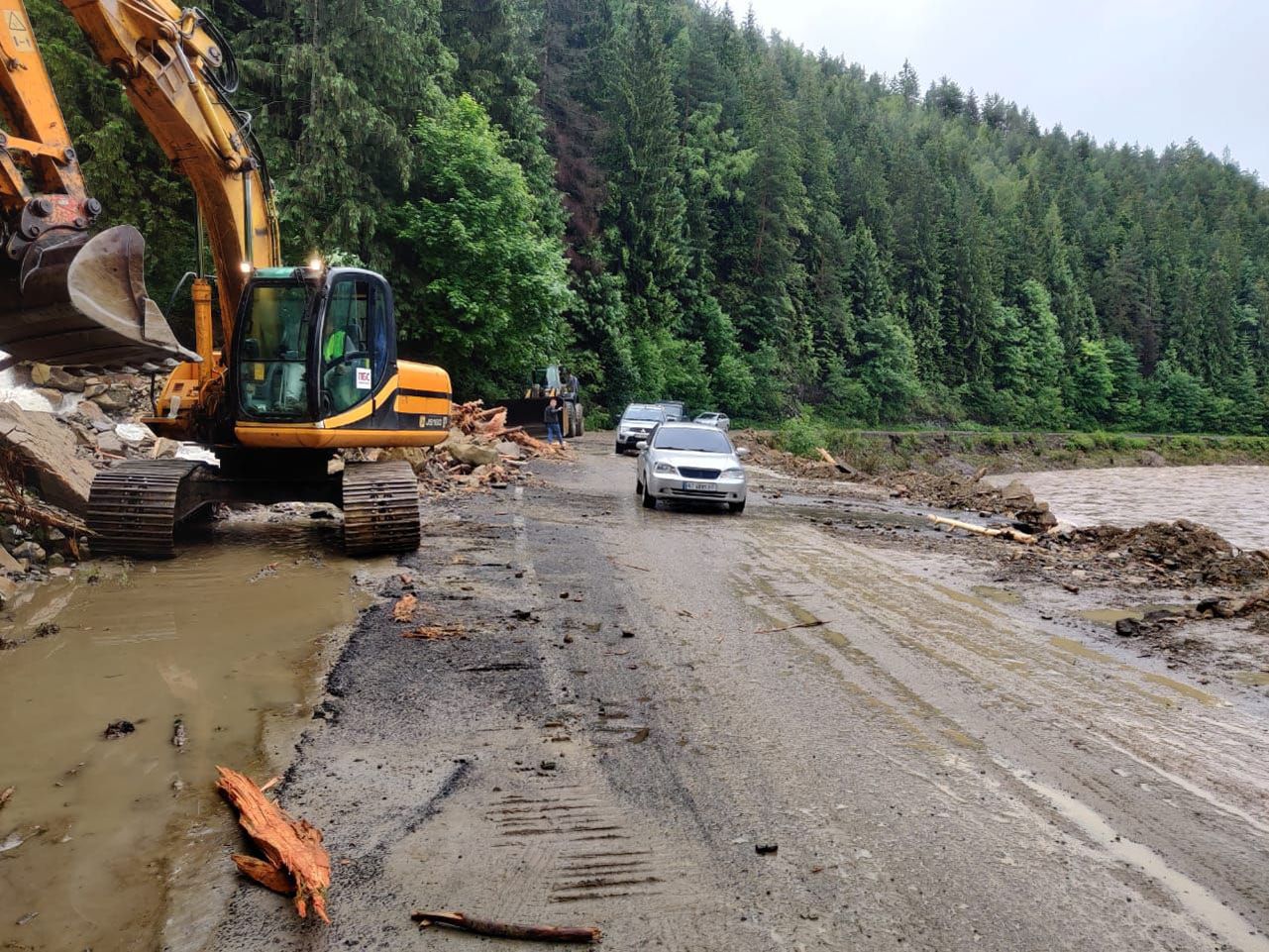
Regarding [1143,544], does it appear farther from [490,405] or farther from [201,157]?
[490,405]

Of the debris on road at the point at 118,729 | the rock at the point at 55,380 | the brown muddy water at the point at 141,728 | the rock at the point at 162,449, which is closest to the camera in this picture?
the brown muddy water at the point at 141,728

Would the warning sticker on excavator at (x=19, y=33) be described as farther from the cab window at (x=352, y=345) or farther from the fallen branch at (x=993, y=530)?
the fallen branch at (x=993, y=530)

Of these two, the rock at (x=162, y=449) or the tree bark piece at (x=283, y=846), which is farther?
the rock at (x=162, y=449)

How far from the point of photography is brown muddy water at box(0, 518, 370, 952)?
10.3 ft

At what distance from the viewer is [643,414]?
3130 centimetres

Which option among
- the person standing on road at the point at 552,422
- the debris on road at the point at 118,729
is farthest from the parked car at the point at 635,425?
the debris on road at the point at 118,729

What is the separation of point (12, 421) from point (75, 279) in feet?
16.3

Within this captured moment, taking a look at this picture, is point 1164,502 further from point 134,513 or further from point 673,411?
point 134,513

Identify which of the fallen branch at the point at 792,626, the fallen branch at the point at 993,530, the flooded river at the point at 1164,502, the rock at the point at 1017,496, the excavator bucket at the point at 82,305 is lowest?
the flooded river at the point at 1164,502

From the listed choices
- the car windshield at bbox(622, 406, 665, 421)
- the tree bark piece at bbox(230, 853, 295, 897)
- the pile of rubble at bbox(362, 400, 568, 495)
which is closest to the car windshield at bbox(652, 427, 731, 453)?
the pile of rubble at bbox(362, 400, 568, 495)

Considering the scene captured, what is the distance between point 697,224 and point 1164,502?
4321cm

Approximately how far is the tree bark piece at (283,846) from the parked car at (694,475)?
1147cm

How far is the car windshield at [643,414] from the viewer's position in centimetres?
3089

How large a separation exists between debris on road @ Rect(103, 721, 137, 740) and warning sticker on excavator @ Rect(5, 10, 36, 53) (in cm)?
472
